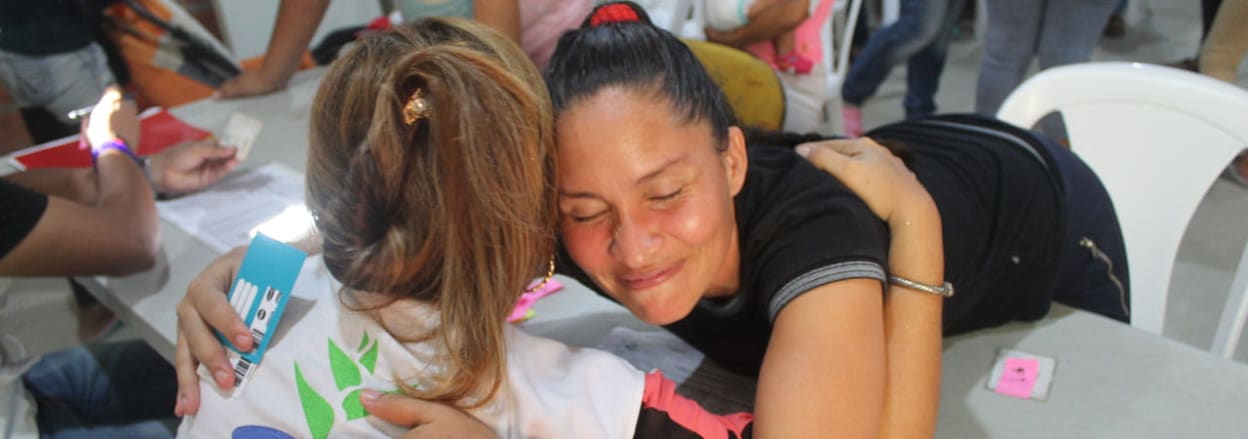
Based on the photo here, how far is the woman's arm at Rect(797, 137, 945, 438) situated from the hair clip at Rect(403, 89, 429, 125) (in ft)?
1.77

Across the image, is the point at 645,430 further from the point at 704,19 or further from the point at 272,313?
the point at 704,19

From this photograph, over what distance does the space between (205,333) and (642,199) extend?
0.51 m

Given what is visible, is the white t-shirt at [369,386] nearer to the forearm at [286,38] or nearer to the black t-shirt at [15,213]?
the black t-shirt at [15,213]

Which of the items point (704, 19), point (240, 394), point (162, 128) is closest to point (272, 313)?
point (240, 394)

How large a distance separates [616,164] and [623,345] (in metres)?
0.40

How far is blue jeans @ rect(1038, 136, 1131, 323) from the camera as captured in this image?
49.7 inches

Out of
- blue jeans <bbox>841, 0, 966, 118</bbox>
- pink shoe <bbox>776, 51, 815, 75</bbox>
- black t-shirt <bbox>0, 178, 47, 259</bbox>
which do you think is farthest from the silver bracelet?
blue jeans <bbox>841, 0, 966, 118</bbox>

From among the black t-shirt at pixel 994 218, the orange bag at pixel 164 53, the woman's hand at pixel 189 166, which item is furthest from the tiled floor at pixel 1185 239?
the orange bag at pixel 164 53

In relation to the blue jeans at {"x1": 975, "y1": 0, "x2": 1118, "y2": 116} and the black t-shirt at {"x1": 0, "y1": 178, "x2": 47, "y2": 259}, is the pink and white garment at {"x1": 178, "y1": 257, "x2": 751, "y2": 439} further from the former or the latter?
the blue jeans at {"x1": 975, "y1": 0, "x2": 1118, "y2": 116}

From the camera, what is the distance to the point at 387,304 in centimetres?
84

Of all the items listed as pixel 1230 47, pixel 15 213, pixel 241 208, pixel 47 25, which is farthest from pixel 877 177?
pixel 47 25

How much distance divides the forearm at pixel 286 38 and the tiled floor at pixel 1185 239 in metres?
0.68

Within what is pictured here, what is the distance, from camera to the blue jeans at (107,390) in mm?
1309

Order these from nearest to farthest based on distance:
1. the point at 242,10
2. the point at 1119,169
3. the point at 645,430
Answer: the point at 645,430, the point at 1119,169, the point at 242,10
